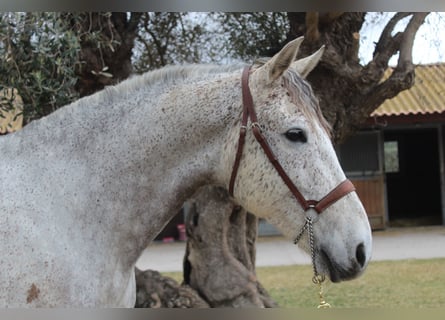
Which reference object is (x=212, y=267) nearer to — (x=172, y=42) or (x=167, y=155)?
(x=167, y=155)

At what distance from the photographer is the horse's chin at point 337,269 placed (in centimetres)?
169

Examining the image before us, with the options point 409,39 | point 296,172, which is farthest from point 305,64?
point 409,39

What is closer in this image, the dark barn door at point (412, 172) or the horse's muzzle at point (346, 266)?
the horse's muzzle at point (346, 266)

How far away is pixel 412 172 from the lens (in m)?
15.0

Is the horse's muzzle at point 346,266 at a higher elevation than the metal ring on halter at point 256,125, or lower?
lower

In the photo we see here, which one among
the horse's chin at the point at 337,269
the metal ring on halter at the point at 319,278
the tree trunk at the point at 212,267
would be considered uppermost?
the horse's chin at the point at 337,269

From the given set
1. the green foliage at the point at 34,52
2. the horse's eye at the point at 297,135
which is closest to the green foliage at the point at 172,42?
the green foliage at the point at 34,52

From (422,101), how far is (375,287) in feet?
15.4

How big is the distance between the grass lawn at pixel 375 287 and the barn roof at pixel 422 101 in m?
3.31

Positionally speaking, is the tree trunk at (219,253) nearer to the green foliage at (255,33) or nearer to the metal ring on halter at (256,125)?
the green foliage at (255,33)

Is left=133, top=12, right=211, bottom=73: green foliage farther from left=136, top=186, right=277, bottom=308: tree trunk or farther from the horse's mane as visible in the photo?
the horse's mane

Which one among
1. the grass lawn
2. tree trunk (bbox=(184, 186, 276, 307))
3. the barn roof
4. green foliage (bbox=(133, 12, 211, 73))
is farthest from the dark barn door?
tree trunk (bbox=(184, 186, 276, 307))

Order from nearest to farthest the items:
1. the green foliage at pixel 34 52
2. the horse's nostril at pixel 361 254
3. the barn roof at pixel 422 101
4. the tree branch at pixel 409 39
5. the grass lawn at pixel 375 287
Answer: the horse's nostril at pixel 361 254
the green foliage at pixel 34 52
the tree branch at pixel 409 39
the grass lawn at pixel 375 287
the barn roof at pixel 422 101

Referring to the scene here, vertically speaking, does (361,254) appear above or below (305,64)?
below
